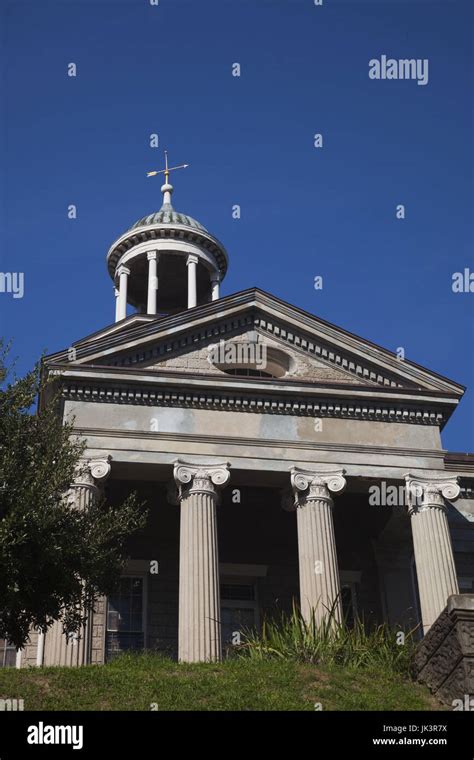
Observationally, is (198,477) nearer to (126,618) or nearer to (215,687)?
(126,618)

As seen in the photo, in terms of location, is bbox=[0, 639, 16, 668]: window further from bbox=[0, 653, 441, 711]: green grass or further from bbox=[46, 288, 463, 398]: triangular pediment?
bbox=[0, 653, 441, 711]: green grass

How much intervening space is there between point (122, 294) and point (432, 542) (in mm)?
19102

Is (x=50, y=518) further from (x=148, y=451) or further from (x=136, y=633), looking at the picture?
(x=136, y=633)

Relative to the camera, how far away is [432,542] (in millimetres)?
24547

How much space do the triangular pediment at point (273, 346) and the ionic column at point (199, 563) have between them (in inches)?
117

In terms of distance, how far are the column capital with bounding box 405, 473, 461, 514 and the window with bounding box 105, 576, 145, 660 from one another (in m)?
7.84

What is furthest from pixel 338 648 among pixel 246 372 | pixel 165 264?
pixel 165 264

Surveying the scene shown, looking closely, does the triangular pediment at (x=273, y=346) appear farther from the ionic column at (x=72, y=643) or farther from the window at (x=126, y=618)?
the window at (x=126, y=618)

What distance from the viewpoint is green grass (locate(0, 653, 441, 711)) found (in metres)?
15.8

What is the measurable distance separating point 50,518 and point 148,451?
8145 millimetres

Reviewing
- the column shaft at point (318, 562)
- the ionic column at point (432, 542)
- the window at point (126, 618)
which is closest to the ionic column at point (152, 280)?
the window at point (126, 618)
